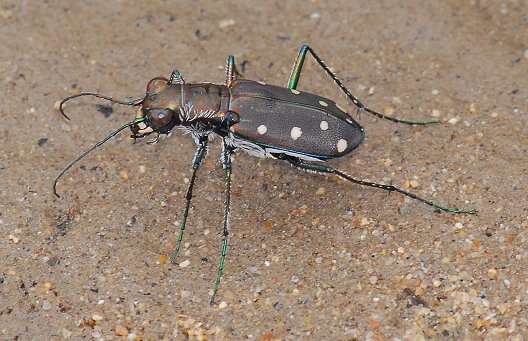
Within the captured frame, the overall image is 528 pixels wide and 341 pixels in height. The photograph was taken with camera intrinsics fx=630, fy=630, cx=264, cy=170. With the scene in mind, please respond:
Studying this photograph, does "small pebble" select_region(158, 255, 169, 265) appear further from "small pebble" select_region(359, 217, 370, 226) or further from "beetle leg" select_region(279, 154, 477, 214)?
"small pebble" select_region(359, 217, 370, 226)

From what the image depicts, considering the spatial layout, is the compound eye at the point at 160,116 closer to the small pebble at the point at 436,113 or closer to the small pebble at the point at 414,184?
the small pebble at the point at 414,184

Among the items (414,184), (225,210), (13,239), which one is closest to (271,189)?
(225,210)

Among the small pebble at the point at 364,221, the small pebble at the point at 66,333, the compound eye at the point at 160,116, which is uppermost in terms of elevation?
the compound eye at the point at 160,116

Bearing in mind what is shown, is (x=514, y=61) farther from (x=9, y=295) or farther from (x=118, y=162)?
(x=9, y=295)

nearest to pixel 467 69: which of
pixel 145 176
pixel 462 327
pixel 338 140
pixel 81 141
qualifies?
pixel 338 140

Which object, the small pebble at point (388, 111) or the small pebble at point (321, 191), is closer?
the small pebble at point (321, 191)

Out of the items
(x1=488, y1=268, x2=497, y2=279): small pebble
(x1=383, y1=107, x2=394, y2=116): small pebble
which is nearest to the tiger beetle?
(x1=488, y1=268, x2=497, y2=279): small pebble

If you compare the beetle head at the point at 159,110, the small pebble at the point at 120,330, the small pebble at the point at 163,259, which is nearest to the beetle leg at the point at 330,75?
the beetle head at the point at 159,110
